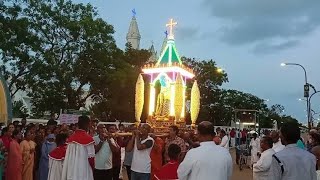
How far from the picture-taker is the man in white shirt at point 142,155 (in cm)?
942

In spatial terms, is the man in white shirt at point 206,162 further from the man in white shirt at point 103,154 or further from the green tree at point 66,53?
the green tree at point 66,53

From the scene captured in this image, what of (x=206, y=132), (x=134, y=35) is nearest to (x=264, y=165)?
(x=206, y=132)

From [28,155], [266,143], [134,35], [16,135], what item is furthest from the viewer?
[134,35]

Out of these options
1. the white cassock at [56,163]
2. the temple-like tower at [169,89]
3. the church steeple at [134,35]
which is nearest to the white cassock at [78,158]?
the white cassock at [56,163]

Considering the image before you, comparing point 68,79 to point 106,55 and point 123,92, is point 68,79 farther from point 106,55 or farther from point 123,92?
point 123,92

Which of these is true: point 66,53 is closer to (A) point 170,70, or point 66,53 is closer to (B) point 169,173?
(A) point 170,70

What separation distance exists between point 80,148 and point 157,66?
1045 centimetres

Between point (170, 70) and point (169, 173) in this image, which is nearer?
point (169, 173)

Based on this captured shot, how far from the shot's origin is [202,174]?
5062 mm

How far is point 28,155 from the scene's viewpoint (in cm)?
1030

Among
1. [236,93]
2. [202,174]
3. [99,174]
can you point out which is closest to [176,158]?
[202,174]

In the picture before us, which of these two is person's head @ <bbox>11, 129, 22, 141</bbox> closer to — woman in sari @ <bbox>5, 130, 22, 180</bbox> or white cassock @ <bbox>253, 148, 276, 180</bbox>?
woman in sari @ <bbox>5, 130, 22, 180</bbox>

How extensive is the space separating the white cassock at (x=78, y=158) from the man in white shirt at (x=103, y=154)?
1949 millimetres

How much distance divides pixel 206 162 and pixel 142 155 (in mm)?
4576
